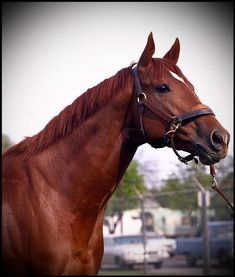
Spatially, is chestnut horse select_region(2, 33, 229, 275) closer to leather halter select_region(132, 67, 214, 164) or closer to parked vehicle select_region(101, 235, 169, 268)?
leather halter select_region(132, 67, 214, 164)

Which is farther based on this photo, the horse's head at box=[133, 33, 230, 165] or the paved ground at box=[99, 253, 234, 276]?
the paved ground at box=[99, 253, 234, 276]

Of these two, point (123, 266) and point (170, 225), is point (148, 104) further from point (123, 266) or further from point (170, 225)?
point (123, 266)

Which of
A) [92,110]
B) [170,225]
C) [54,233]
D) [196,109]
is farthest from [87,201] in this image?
[170,225]

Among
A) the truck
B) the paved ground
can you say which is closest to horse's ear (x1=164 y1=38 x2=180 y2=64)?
the truck

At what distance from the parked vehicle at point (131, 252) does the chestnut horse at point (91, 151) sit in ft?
29.0

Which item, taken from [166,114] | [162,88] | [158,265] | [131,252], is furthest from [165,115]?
[158,265]

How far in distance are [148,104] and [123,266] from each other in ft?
33.2

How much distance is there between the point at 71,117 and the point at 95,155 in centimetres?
40

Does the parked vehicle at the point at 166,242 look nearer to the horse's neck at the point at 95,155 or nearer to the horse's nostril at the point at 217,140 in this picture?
the horse's neck at the point at 95,155

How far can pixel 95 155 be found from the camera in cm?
391

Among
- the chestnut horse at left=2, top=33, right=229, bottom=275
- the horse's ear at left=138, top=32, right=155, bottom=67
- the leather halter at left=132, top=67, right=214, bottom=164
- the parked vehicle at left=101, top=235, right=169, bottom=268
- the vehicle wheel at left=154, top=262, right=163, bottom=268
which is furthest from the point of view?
the vehicle wheel at left=154, top=262, right=163, bottom=268

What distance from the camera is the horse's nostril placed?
3.75 metres

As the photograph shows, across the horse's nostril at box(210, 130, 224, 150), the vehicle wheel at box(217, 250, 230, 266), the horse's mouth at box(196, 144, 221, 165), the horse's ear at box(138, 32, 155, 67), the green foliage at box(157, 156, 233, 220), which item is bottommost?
the vehicle wheel at box(217, 250, 230, 266)

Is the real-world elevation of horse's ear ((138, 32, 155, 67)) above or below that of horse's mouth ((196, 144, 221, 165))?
above
